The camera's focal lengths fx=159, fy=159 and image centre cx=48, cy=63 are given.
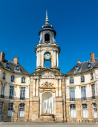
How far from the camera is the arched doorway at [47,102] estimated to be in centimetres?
2899

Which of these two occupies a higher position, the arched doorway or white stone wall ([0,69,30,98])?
white stone wall ([0,69,30,98])

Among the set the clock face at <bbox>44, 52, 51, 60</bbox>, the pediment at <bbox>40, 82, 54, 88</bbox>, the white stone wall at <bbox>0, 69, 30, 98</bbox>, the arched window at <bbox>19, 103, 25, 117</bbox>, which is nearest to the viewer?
the white stone wall at <bbox>0, 69, 30, 98</bbox>

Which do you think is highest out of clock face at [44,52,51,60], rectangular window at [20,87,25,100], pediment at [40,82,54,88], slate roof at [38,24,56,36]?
slate roof at [38,24,56,36]

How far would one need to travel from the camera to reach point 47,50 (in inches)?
1314

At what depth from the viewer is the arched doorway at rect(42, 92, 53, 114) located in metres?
29.0

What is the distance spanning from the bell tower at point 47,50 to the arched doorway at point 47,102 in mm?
5739

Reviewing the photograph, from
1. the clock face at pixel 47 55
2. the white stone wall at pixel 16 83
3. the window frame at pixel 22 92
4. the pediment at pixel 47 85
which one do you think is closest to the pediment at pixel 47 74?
the pediment at pixel 47 85

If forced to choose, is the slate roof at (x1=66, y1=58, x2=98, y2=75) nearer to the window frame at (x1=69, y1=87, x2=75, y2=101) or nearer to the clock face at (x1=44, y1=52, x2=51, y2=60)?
the window frame at (x1=69, y1=87, x2=75, y2=101)

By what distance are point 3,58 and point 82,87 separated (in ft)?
53.8

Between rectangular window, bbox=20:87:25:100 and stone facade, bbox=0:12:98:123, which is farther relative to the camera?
rectangular window, bbox=20:87:25:100

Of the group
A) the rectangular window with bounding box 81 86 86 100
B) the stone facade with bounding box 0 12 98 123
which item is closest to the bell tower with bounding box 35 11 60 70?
the stone facade with bounding box 0 12 98 123

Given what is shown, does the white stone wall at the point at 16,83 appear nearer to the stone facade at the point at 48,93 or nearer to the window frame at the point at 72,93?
the stone facade at the point at 48,93

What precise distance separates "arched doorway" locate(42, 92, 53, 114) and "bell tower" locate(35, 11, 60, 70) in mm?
5739

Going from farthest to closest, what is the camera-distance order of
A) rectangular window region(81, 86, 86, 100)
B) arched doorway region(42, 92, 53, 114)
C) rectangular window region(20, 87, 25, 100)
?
rectangular window region(20, 87, 25, 100)
rectangular window region(81, 86, 86, 100)
arched doorway region(42, 92, 53, 114)
